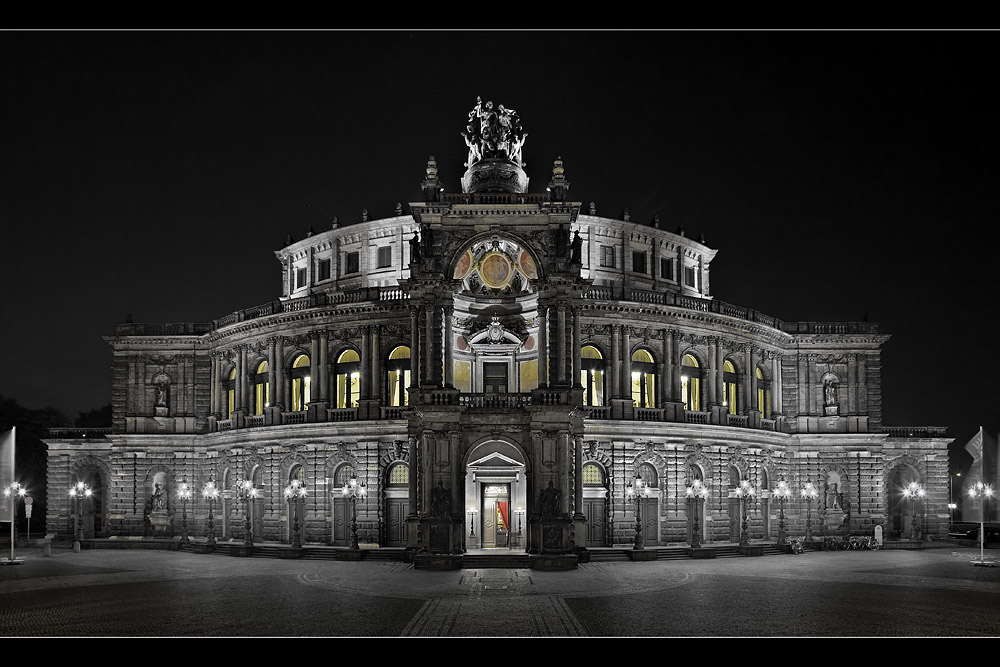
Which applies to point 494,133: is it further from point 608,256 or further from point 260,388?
point 260,388

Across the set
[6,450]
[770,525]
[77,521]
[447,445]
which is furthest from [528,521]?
[77,521]

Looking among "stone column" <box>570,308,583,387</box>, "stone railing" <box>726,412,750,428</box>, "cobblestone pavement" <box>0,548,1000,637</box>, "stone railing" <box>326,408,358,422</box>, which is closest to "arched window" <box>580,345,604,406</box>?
"stone column" <box>570,308,583,387</box>

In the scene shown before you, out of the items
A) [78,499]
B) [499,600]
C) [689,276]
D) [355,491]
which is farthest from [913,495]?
[78,499]

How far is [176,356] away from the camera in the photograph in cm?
7125

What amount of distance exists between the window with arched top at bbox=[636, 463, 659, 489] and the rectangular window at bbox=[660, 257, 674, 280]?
15.9m

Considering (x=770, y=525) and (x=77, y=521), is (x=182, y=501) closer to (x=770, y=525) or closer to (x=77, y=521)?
(x=77, y=521)

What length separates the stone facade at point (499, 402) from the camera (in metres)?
50.7

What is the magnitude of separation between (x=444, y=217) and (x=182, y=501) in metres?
31.3

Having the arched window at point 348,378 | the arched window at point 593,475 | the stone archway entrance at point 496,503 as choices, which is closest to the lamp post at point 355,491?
the arched window at point 348,378

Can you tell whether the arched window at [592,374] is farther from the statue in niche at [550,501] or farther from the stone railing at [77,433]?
the stone railing at [77,433]

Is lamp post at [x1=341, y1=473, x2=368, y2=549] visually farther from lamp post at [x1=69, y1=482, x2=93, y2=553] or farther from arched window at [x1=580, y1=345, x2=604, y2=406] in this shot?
lamp post at [x1=69, y1=482, x2=93, y2=553]

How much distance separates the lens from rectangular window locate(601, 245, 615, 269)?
68.1m

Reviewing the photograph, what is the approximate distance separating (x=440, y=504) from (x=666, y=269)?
100 feet

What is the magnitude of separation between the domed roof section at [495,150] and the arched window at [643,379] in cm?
1334
